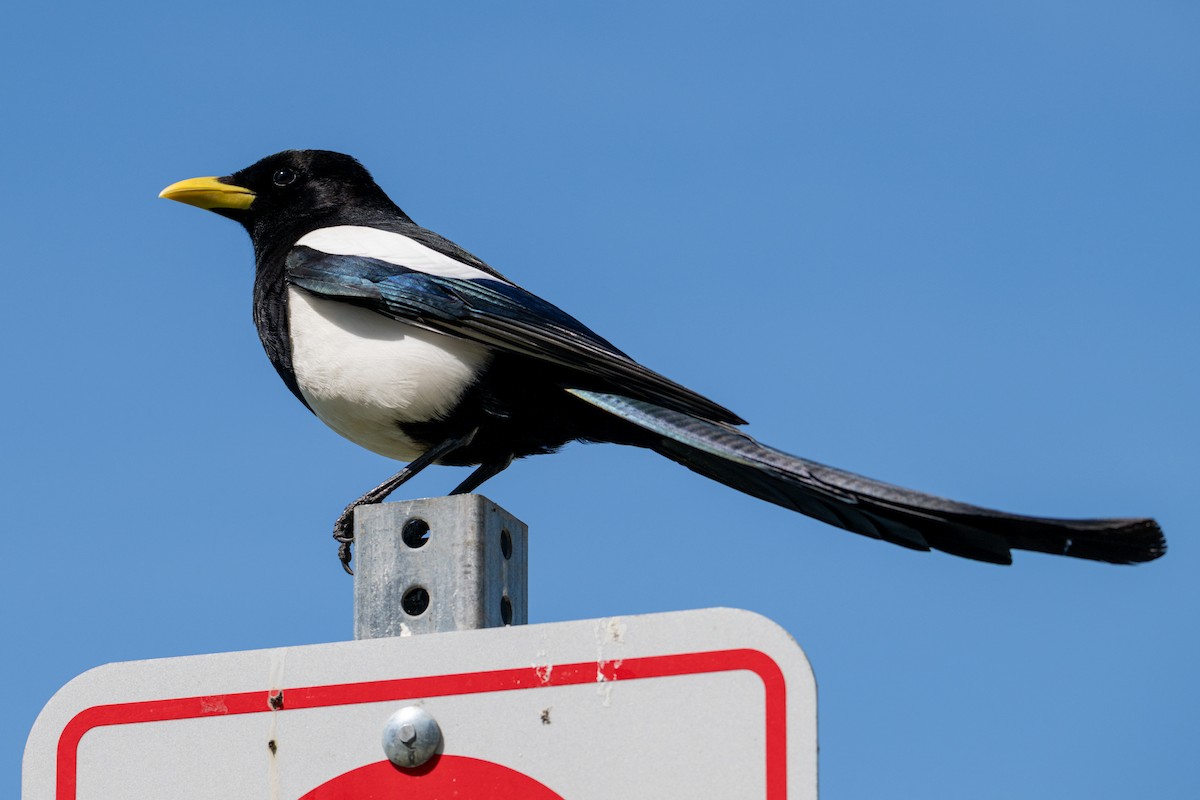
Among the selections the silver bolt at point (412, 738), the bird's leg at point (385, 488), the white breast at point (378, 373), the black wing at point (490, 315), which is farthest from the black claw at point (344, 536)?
the silver bolt at point (412, 738)

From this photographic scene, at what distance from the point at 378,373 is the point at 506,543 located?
0.99 m

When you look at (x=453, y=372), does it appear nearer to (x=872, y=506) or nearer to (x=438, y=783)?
(x=872, y=506)

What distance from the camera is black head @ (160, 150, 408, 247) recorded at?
166 inches

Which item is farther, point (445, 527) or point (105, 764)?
point (445, 527)

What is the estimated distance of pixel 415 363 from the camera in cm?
329

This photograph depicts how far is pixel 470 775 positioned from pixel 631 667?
10.2 inches

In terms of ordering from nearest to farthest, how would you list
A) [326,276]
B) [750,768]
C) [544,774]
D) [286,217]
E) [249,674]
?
1. [750,768]
2. [544,774]
3. [249,674]
4. [326,276]
5. [286,217]

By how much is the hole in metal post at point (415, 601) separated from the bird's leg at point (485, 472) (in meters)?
1.03

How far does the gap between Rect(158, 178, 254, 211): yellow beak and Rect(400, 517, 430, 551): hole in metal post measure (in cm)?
219

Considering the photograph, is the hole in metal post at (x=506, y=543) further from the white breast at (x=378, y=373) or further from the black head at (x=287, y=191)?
the black head at (x=287, y=191)

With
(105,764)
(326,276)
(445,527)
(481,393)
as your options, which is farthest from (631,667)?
(326,276)

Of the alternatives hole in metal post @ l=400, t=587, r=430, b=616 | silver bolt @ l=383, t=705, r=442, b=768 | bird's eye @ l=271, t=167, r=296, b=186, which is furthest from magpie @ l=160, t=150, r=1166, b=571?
silver bolt @ l=383, t=705, r=442, b=768

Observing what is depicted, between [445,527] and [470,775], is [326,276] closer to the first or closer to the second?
[445,527]

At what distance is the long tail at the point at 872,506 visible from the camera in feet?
6.32
